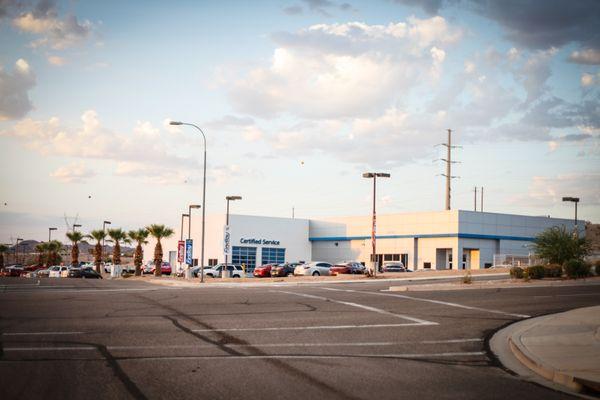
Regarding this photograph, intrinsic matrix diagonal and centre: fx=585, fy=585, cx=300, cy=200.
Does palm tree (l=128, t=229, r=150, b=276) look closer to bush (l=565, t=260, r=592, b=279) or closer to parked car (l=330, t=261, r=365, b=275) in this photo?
parked car (l=330, t=261, r=365, b=275)

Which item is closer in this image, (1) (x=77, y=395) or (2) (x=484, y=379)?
(1) (x=77, y=395)

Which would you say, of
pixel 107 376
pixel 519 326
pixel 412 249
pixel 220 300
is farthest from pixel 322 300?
pixel 412 249

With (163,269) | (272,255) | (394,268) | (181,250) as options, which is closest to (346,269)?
(394,268)

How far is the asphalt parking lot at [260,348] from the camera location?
823 cm

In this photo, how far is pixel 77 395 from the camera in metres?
7.64

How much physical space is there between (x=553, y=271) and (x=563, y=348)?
2478cm

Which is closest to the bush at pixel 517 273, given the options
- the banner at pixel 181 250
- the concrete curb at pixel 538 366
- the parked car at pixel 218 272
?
the concrete curb at pixel 538 366

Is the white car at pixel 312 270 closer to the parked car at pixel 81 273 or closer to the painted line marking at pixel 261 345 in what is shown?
the parked car at pixel 81 273

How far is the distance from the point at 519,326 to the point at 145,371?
10.5 m

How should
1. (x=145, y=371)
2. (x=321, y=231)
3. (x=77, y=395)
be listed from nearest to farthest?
(x=77, y=395)
(x=145, y=371)
(x=321, y=231)

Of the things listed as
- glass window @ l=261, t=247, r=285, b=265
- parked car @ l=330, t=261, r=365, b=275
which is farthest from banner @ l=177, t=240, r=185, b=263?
glass window @ l=261, t=247, r=285, b=265

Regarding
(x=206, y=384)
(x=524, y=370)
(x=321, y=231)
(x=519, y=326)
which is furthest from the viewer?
(x=321, y=231)

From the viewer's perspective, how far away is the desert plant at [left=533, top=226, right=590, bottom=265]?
38.0 metres

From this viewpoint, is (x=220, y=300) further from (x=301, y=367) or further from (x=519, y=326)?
(x=301, y=367)
